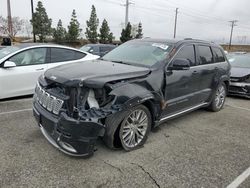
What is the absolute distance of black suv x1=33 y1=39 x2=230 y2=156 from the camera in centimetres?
287

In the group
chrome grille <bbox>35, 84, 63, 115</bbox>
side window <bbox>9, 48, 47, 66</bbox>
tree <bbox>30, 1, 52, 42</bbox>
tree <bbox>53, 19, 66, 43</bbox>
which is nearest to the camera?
chrome grille <bbox>35, 84, 63, 115</bbox>

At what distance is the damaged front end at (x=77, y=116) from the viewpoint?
278 centimetres

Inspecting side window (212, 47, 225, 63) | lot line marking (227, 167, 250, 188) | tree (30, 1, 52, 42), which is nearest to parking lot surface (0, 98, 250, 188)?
lot line marking (227, 167, 250, 188)

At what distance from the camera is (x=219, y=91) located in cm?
573

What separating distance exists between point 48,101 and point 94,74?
0.72 m

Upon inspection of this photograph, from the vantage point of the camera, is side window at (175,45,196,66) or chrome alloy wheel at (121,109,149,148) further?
side window at (175,45,196,66)

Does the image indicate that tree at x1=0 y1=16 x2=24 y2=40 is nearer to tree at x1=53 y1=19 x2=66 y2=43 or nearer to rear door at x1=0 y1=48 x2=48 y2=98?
tree at x1=53 y1=19 x2=66 y2=43

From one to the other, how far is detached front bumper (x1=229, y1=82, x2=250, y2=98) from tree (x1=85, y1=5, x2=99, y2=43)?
44.5 m

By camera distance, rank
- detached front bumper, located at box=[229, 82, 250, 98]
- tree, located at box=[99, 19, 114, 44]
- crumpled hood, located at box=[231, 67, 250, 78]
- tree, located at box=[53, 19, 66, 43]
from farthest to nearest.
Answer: tree, located at box=[99, 19, 114, 44]
tree, located at box=[53, 19, 66, 43]
crumpled hood, located at box=[231, 67, 250, 78]
detached front bumper, located at box=[229, 82, 250, 98]

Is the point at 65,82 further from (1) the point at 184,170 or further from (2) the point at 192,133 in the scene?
(2) the point at 192,133

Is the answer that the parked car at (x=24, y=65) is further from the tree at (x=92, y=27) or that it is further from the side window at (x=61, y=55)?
the tree at (x=92, y=27)

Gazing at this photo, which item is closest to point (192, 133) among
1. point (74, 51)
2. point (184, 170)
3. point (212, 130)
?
point (212, 130)

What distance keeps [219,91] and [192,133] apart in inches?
74.9

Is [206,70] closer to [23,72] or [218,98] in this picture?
[218,98]
